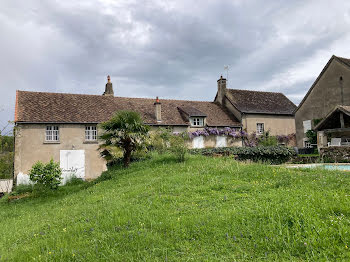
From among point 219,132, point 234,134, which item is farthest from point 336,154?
point 219,132

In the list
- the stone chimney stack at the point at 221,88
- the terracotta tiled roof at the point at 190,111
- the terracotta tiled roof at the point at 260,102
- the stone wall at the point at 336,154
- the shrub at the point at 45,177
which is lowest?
the shrub at the point at 45,177

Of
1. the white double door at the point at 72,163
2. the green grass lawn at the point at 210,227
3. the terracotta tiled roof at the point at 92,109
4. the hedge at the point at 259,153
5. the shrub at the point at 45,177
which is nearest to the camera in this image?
the green grass lawn at the point at 210,227

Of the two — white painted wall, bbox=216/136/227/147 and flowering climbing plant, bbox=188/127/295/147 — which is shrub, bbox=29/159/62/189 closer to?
flowering climbing plant, bbox=188/127/295/147

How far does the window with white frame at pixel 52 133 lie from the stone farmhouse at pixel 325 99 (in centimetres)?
2072

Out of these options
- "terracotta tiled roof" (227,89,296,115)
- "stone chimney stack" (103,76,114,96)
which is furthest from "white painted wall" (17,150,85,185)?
"terracotta tiled roof" (227,89,296,115)

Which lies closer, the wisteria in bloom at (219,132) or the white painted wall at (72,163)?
the white painted wall at (72,163)

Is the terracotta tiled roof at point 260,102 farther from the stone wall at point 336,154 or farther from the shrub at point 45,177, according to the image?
the shrub at point 45,177

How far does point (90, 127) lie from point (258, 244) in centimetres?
1995

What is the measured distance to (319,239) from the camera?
3.55m

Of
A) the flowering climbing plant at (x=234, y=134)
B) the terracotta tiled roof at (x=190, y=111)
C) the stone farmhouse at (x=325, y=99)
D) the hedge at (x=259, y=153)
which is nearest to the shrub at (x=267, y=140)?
the flowering climbing plant at (x=234, y=134)

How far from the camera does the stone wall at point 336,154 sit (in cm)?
1570

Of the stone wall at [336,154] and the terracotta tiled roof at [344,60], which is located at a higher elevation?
the terracotta tiled roof at [344,60]

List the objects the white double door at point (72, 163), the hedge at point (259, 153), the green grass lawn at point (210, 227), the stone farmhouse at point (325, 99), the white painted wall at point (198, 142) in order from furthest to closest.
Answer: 1. the white painted wall at point (198, 142)
2. the stone farmhouse at point (325, 99)
3. the white double door at point (72, 163)
4. the hedge at point (259, 153)
5. the green grass lawn at point (210, 227)

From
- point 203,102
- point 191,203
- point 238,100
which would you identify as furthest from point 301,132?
point 191,203
